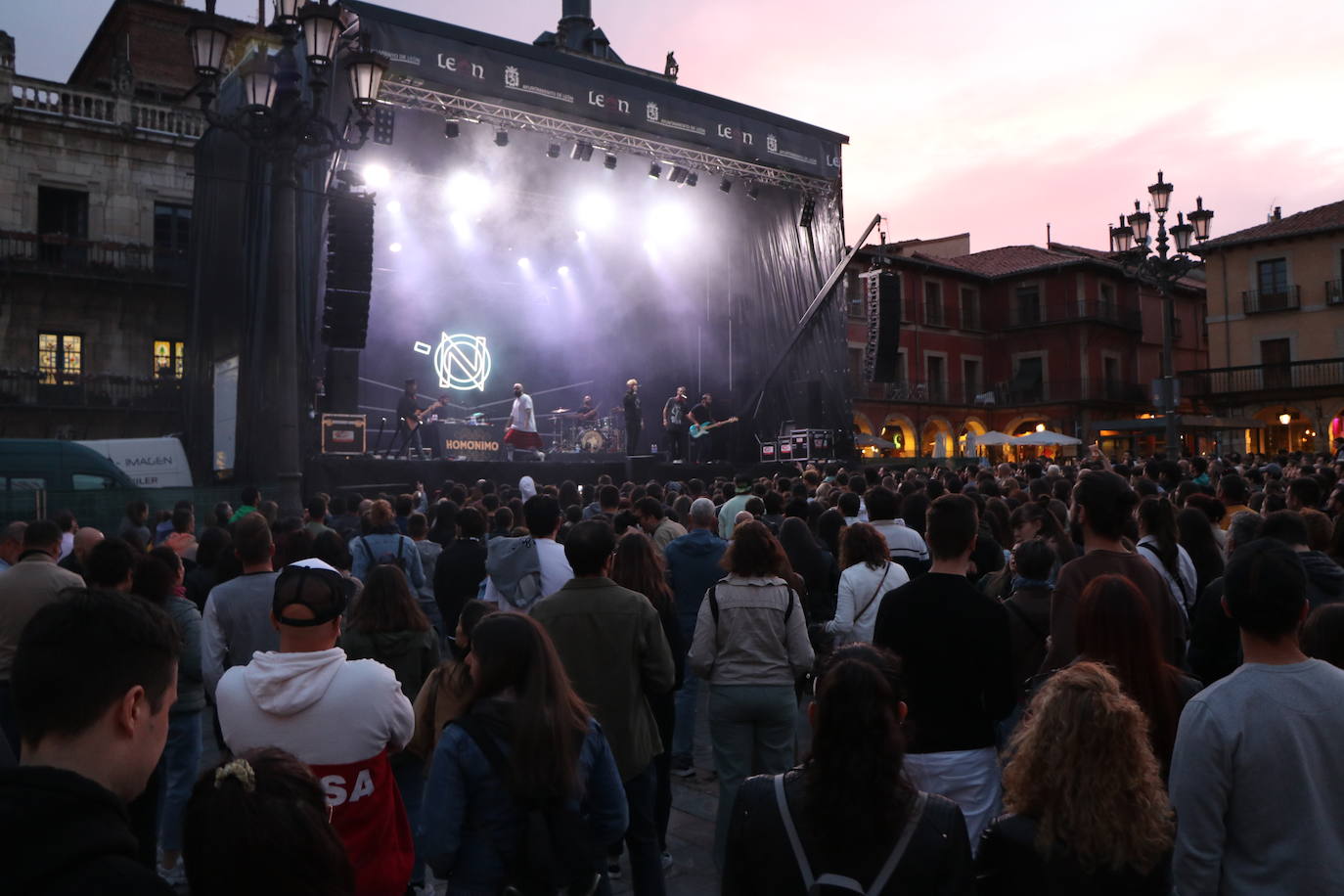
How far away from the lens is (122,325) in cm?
2453

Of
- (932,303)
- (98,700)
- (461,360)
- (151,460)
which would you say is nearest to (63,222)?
(151,460)

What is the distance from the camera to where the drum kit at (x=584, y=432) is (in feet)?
67.1

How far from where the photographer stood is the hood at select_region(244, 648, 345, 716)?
110 inches

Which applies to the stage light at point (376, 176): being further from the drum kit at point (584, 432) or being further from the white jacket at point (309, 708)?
the white jacket at point (309, 708)

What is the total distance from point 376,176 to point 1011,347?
3186cm

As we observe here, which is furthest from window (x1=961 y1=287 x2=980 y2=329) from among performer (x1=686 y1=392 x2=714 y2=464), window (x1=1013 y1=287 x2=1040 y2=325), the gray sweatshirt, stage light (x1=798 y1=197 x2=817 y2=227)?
the gray sweatshirt

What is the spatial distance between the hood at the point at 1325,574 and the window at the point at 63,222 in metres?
26.4

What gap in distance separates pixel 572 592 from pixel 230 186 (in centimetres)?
1612

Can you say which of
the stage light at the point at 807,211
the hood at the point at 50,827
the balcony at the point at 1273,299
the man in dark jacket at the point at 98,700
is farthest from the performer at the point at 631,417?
the balcony at the point at 1273,299

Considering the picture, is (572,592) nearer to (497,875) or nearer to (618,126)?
(497,875)

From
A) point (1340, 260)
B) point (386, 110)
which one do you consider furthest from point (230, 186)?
point (1340, 260)

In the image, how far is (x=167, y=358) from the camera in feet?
82.2

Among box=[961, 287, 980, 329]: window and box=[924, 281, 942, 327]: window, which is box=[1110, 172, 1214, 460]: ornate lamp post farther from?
box=[961, 287, 980, 329]: window

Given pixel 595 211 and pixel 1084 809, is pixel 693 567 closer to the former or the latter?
pixel 1084 809
